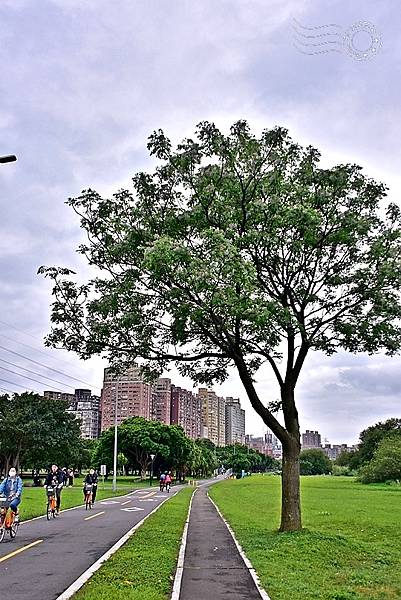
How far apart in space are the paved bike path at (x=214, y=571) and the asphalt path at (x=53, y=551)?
1.90 m

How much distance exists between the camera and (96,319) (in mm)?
17609

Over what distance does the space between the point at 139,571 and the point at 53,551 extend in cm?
394

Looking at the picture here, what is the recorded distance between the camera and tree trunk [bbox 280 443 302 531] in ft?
57.9

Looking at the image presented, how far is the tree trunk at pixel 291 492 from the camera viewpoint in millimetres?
17641

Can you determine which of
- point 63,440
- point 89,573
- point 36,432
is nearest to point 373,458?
point 63,440

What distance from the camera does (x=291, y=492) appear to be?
17.7 m

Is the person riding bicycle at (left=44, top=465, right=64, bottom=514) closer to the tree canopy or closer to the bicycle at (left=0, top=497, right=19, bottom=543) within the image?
the bicycle at (left=0, top=497, right=19, bottom=543)

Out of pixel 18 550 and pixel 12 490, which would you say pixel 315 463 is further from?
pixel 18 550

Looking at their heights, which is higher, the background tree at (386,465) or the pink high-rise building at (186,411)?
the pink high-rise building at (186,411)

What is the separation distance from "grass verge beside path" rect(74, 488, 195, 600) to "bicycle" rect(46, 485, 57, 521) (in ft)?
22.9

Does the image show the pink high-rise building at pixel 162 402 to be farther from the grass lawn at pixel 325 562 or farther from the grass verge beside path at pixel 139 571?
the grass verge beside path at pixel 139 571

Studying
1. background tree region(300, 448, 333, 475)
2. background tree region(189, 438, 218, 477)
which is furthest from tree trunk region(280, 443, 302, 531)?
background tree region(300, 448, 333, 475)

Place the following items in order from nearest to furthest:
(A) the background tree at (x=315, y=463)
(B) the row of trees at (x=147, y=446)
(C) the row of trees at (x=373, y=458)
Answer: (C) the row of trees at (x=373, y=458)
(B) the row of trees at (x=147, y=446)
(A) the background tree at (x=315, y=463)

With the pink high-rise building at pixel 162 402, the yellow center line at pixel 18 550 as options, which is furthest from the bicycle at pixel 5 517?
the pink high-rise building at pixel 162 402
